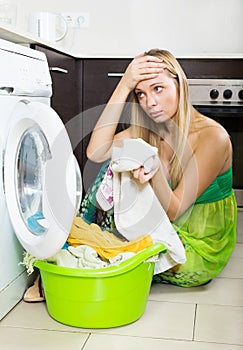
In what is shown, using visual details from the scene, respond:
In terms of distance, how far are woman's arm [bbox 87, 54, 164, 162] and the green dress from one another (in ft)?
0.19

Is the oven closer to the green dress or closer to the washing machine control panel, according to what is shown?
the green dress

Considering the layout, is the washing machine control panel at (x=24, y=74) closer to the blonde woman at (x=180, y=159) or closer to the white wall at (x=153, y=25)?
the blonde woman at (x=180, y=159)

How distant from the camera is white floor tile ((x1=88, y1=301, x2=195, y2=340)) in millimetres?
1685

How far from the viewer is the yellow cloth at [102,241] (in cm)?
185

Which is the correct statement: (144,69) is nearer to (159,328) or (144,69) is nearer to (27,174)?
(27,174)

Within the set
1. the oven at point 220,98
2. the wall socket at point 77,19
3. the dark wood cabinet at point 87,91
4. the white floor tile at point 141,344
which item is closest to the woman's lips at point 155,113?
the white floor tile at point 141,344

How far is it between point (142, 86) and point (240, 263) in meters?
0.84

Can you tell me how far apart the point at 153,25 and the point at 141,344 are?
2248 millimetres

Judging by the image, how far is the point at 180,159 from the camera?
→ 6.77ft

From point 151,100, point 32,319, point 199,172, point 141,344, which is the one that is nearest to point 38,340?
point 32,319

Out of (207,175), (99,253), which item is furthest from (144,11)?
(99,253)

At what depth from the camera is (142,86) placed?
2.03 metres

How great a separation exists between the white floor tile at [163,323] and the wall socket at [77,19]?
6.74ft

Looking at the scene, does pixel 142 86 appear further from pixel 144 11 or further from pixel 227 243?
pixel 144 11
